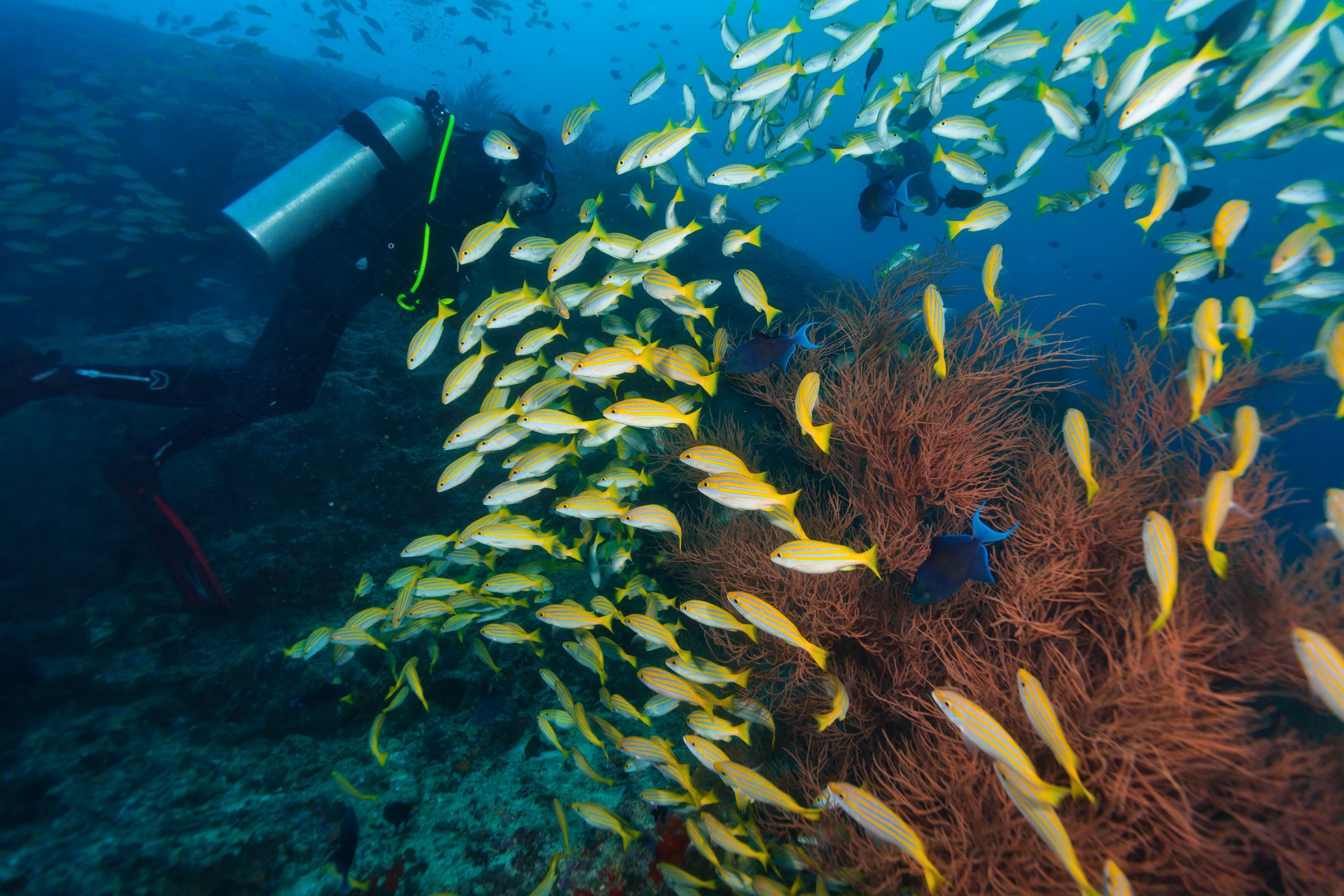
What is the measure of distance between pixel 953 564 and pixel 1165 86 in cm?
374

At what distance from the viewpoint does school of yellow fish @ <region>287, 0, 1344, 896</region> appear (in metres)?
2.41

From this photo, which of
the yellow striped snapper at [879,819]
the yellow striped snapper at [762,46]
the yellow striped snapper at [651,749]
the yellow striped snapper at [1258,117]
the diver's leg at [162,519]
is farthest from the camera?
the yellow striped snapper at [762,46]

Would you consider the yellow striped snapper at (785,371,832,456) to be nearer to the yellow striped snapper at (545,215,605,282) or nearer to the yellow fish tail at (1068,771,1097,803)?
the yellow fish tail at (1068,771,1097,803)

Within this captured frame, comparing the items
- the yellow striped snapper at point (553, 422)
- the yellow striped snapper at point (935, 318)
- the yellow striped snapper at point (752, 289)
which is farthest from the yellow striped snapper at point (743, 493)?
the yellow striped snapper at point (752, 289)

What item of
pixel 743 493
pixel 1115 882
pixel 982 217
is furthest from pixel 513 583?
pixel 982 217

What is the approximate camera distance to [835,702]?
9.30 feet

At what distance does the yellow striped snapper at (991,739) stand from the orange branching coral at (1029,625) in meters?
0.74

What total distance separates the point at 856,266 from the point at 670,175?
54.5 meters

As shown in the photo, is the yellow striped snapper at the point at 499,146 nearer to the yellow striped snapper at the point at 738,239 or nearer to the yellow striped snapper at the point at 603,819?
the yellow striped snapper at the point at 738,239

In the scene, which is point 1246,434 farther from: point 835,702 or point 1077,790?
point 835,702

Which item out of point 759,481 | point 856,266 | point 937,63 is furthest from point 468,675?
point 856,266

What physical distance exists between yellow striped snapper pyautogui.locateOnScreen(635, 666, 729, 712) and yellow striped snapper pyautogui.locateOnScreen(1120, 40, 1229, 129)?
504 cm

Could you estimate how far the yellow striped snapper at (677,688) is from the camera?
2.96 metres

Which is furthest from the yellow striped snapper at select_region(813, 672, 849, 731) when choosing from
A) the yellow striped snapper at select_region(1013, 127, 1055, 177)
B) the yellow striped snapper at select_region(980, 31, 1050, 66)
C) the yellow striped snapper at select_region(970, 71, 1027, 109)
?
the yellow striped snapper at select_region(980, 31, 1050, 66)
